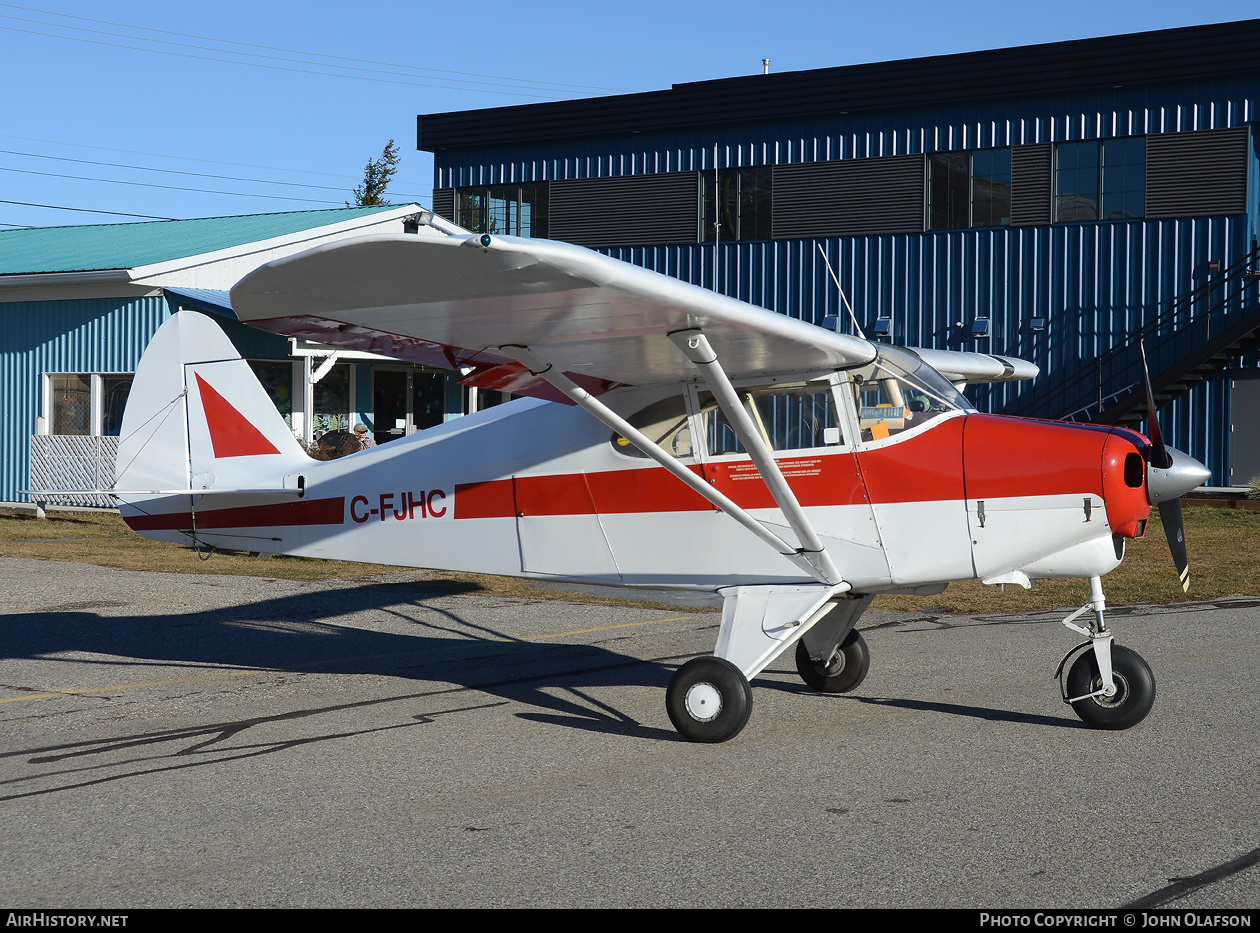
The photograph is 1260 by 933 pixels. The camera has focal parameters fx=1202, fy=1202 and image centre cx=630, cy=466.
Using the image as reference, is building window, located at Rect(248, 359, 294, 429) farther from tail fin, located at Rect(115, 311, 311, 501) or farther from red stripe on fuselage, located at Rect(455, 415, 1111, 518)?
Answer: red stripe on fuselage, located at Rect(455, 415, 1111, 518)

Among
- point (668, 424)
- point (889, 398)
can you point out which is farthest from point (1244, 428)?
point (668, 424)

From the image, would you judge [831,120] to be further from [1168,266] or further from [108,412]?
[108,412]

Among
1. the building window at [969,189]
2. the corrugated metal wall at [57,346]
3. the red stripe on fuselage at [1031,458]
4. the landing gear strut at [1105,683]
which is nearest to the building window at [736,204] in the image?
the building window at [969,189]

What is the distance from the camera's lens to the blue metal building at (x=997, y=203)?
22.0m

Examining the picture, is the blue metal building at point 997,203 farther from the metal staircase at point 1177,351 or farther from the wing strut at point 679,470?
the wing strut at point 679,470

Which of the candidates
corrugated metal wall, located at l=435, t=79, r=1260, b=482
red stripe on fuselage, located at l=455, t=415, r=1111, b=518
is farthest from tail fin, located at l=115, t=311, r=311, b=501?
corrugated metal wall, located at l=435, t=79, r=1260, b=482

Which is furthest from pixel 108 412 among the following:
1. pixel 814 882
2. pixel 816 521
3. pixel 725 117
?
pixel 814 882

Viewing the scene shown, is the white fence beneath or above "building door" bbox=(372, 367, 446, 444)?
beneath

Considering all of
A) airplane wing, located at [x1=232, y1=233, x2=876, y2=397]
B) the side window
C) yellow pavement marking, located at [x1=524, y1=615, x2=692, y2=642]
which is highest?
airplane wing, located at [x1=232, y1=233, x2=876, y2=397]

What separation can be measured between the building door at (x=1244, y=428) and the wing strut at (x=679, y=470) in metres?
18.3

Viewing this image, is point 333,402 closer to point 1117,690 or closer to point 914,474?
point 914,474

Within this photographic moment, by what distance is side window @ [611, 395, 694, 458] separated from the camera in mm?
7504

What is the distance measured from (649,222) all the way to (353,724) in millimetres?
21223

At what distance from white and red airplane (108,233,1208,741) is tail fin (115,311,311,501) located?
10 centimetres
